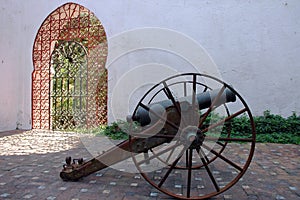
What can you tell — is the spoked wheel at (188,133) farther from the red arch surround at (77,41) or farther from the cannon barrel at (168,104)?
the red arch surround at (77,41)

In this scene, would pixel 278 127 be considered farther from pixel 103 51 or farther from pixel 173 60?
pixel 103 51

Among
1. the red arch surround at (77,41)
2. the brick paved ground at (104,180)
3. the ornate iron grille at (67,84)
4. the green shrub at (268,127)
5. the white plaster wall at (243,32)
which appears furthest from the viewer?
the ornate iron grille at (67,84)

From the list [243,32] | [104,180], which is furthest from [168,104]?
[243,32]

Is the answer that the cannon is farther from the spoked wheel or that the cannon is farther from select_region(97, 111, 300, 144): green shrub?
select_region(97, 111, 300, 144): green shrub

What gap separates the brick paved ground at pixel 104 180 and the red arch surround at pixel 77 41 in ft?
7.67

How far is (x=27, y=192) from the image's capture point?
98.7 inches

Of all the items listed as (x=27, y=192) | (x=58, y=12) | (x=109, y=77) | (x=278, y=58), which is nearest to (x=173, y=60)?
(x=109, y=77)

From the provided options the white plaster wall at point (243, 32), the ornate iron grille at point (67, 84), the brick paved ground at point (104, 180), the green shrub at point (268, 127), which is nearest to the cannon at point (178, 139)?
the brick paved ground at point (104, 180)

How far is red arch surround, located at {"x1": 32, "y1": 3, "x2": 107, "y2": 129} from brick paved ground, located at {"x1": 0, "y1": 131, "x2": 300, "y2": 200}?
2.34 m

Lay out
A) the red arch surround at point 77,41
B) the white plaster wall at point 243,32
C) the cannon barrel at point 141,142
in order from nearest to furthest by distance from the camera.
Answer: the cannon barrel at point 141,142 → the white plaster wall at point 243,32 → the red arch surround at point 77,41

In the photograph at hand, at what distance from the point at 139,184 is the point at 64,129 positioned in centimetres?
486

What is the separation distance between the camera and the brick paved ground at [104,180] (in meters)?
2.42

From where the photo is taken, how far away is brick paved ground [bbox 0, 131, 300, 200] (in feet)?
7.95

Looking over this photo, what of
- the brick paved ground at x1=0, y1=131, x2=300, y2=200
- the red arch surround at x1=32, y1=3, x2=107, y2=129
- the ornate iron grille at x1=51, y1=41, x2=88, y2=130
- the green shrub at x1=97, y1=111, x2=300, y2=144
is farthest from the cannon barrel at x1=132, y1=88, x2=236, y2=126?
the ornate iron grille at x1=51, y1=41, x2=88, y2=130
